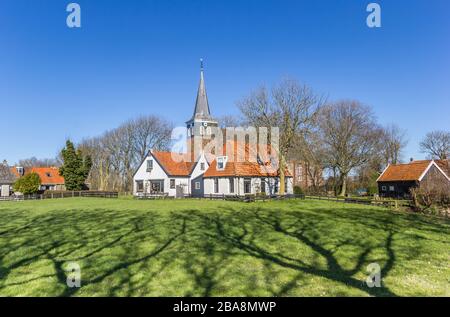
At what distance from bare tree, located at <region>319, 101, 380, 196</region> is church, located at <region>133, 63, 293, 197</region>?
38.3 feet

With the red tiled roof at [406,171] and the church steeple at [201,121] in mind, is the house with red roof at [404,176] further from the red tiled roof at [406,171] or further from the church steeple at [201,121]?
the church steeple at [201,121]

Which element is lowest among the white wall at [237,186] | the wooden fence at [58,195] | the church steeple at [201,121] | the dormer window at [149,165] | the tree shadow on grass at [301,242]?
the wooden fence at [58,195]

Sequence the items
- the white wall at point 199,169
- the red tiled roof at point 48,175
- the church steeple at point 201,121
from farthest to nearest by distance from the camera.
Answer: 1. the red tiled roof at point 48,175
2. the church steeple at point 201,121
3. the white wall at point 199,169

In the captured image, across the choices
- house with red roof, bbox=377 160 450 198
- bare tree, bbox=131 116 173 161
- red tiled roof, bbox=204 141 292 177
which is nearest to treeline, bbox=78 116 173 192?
bare tree, bbox=131 116 173 161

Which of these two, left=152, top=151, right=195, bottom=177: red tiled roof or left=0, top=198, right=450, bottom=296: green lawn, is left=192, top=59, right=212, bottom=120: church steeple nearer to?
left=152, top=151, right=195, bottom=177: red tiled roof

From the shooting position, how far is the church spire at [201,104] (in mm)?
54400

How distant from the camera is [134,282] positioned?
708 cm

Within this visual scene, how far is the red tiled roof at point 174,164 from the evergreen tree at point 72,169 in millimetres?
15000

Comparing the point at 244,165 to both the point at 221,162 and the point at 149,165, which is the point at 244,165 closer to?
the point at 221,162

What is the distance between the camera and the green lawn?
6.77 m

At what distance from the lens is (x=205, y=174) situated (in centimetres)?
4047

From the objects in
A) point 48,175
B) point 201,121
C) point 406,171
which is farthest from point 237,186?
point 48,175

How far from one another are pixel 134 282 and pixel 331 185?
5627 cm

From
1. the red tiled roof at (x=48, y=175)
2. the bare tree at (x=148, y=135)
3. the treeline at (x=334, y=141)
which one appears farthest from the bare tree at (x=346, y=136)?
the red tiled roof at (x=48, y=175)
